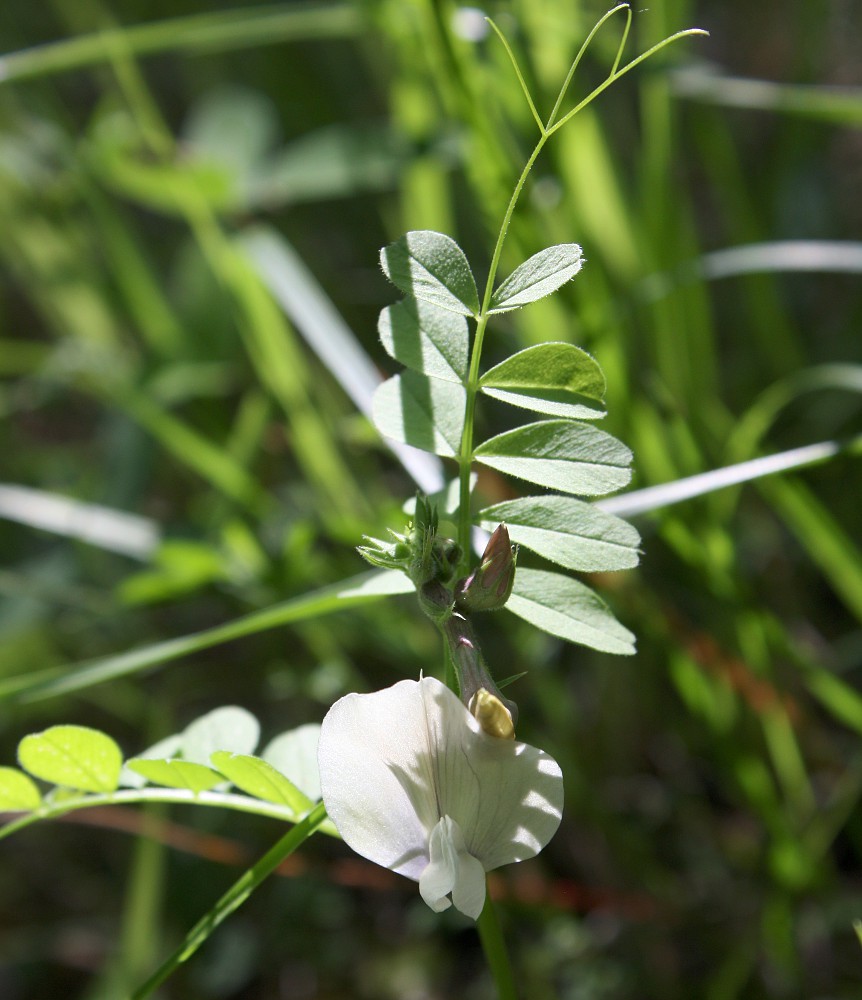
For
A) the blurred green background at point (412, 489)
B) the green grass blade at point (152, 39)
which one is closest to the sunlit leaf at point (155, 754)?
the blurred green background at point (412, 489)

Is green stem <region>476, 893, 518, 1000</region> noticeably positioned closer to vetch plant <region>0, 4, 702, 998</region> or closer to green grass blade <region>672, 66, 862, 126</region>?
vetch plant <region>0, 4, 702, 998</region>

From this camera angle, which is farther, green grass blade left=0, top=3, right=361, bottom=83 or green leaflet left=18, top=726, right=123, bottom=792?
green grass blade left=0, top=3, right=361, bottom=83

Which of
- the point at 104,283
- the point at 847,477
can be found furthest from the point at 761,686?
the point at 104,283

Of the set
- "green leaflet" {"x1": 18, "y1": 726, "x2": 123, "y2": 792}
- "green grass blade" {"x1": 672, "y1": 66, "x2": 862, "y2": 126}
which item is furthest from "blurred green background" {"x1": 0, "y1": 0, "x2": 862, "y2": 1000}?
"green leaflet" {"x1": 18, "y1": 726, "x2": 123, "y2": 792}

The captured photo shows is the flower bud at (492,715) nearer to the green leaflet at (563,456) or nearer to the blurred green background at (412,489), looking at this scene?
the green leaflet at (563,456)

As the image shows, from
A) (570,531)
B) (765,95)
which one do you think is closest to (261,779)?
(570,531)

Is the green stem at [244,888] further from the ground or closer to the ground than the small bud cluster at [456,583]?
closer to the ground
